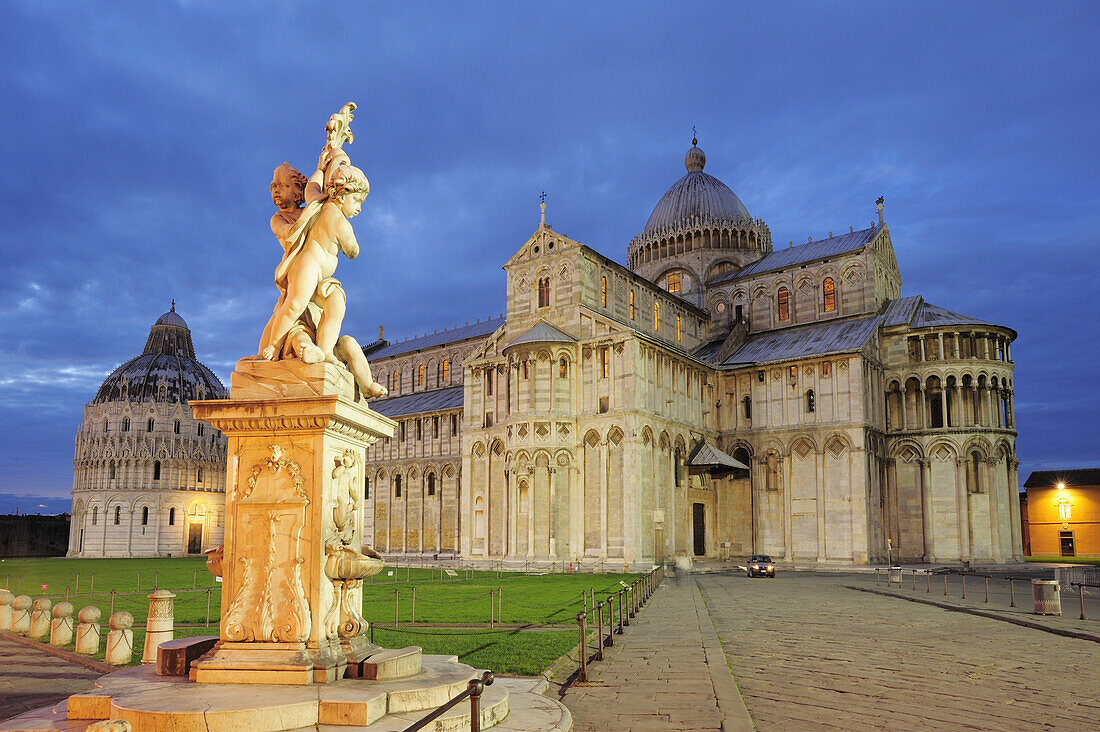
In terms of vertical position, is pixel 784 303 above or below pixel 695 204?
below

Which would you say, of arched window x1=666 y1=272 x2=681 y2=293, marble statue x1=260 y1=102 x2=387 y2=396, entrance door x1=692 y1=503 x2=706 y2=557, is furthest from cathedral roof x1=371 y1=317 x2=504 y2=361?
marble statue x1=260 y1=102 x2=387 y2=396

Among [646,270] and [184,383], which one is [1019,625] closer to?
[646,270]

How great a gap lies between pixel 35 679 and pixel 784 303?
53.9 m

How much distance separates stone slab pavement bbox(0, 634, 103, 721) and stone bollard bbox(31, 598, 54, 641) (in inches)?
63.2

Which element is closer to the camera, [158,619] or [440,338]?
[158,619]

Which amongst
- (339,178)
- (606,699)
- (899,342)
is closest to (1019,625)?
(606,699)

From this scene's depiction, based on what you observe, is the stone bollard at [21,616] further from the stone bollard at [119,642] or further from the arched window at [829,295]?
the arched window at [829,295]

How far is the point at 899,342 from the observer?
52.8m

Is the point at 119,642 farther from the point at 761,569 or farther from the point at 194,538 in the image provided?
the point at 194,538

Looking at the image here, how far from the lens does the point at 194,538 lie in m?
101

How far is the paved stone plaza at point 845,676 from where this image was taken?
29.6ft

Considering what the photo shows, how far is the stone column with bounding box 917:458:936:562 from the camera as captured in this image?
164 ft

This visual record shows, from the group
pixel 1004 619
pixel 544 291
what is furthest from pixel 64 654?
pixel 544 291

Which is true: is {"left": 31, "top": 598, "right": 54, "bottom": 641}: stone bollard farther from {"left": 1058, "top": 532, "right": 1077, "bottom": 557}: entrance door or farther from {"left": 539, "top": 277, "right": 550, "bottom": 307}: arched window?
{"left": 1058, "top": 532, "right": 1077, "bottom": 557}: entrance door
